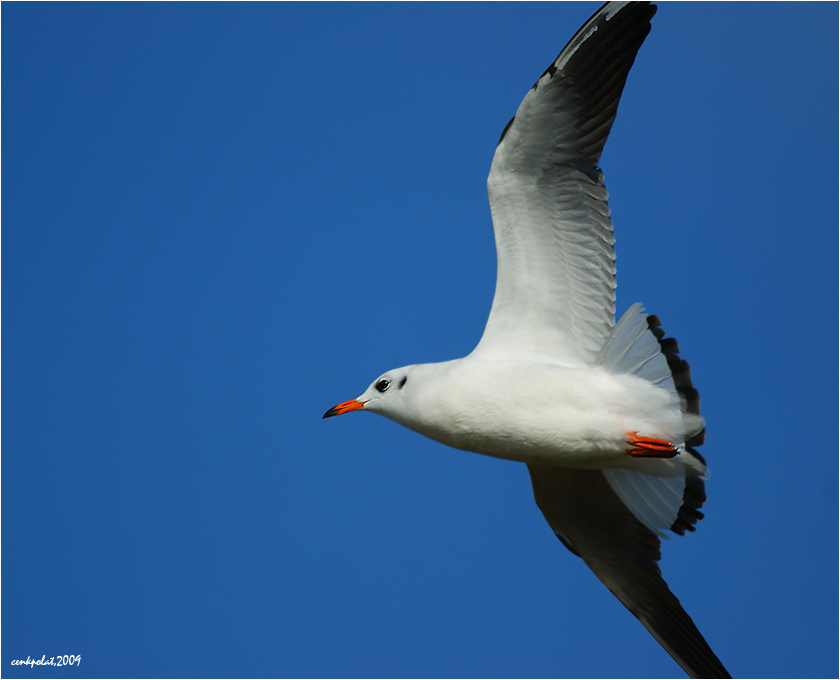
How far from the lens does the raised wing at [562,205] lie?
3.22 m

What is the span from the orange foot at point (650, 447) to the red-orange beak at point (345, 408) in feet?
3.82

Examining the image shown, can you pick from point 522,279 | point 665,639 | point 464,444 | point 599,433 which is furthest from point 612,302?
point 665,639

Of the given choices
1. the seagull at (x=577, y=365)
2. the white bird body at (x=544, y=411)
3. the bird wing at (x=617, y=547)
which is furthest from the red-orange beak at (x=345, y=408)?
the bird wing at (x=617, y=547)

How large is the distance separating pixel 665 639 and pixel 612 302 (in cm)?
157

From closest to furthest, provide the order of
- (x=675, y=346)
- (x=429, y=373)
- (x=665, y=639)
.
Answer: (x=675, y=346) → (x=429, y=373) → (x=665, y=639)

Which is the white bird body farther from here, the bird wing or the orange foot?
the bird wing

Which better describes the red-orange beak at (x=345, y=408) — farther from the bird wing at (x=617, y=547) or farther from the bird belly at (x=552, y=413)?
the bird wing at (x=617, y=547)

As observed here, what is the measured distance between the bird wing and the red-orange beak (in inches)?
35.9

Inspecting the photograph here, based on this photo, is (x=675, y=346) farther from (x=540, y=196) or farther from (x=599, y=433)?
(x=540, y=196)

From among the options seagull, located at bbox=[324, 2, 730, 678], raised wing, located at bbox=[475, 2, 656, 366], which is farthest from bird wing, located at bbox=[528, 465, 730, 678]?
raised wing, located at bbox=[475, 2, 656, 366]

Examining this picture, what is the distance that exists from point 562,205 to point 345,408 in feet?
4.21

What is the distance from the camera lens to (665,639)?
3.70m

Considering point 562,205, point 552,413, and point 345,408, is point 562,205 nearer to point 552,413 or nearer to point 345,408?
point 552,413

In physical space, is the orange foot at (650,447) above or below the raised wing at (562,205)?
below
